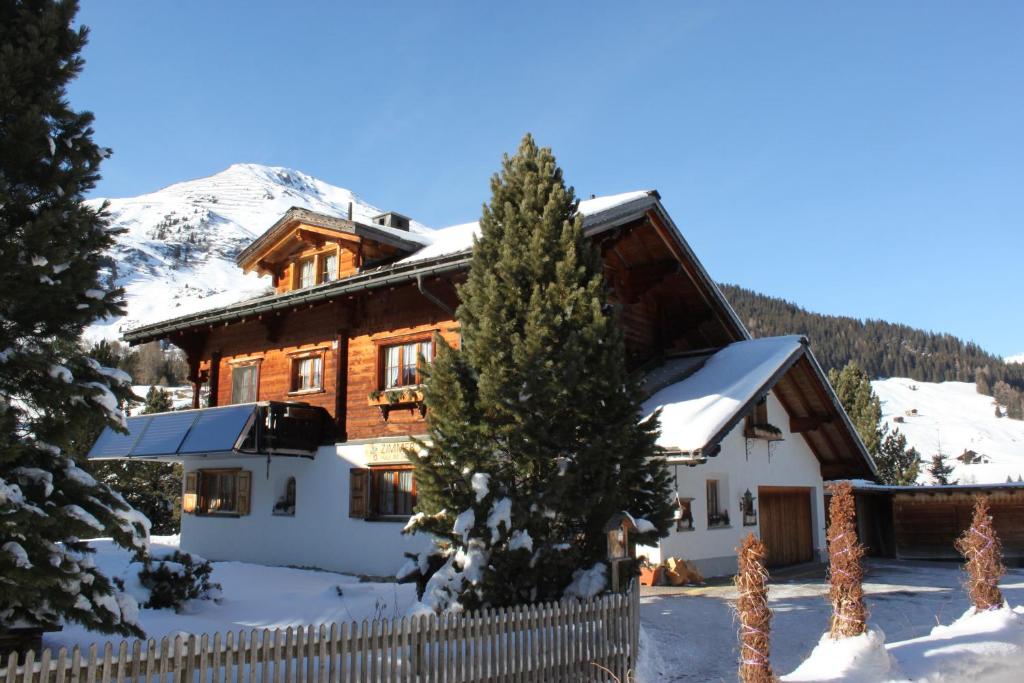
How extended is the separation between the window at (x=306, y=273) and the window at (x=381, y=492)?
5.51 metres

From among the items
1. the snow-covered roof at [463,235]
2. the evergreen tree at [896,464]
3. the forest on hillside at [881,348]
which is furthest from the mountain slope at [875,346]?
the snow-covered roof at [463,235]

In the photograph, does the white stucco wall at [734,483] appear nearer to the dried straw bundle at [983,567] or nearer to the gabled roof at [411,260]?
the gabled roof at [411,260]

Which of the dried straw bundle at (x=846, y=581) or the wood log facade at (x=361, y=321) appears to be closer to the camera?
the dried straw bundle at (x=846, y=581)

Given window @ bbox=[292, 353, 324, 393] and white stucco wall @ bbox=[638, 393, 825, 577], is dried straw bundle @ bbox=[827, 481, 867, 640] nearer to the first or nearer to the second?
white stucco wall @ bbox=[638, 393, 825, 577]

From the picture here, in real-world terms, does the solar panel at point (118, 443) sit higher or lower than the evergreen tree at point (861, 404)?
lower

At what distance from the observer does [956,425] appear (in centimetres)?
10331

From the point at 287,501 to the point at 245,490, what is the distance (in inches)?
58.7

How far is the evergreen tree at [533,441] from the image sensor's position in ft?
33.2

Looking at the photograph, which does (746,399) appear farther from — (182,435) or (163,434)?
(163,434)

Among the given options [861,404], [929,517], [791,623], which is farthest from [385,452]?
[861,404]

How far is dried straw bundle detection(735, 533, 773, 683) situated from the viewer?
7215 mm

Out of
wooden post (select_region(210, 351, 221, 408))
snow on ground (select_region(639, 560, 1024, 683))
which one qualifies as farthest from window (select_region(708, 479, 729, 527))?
wooden post (select_region(210, 351, 221, 408))

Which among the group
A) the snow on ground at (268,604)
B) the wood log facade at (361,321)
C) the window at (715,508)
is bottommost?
the snow on ground at (268,604)

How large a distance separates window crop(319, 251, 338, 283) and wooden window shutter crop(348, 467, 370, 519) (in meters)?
5.14
